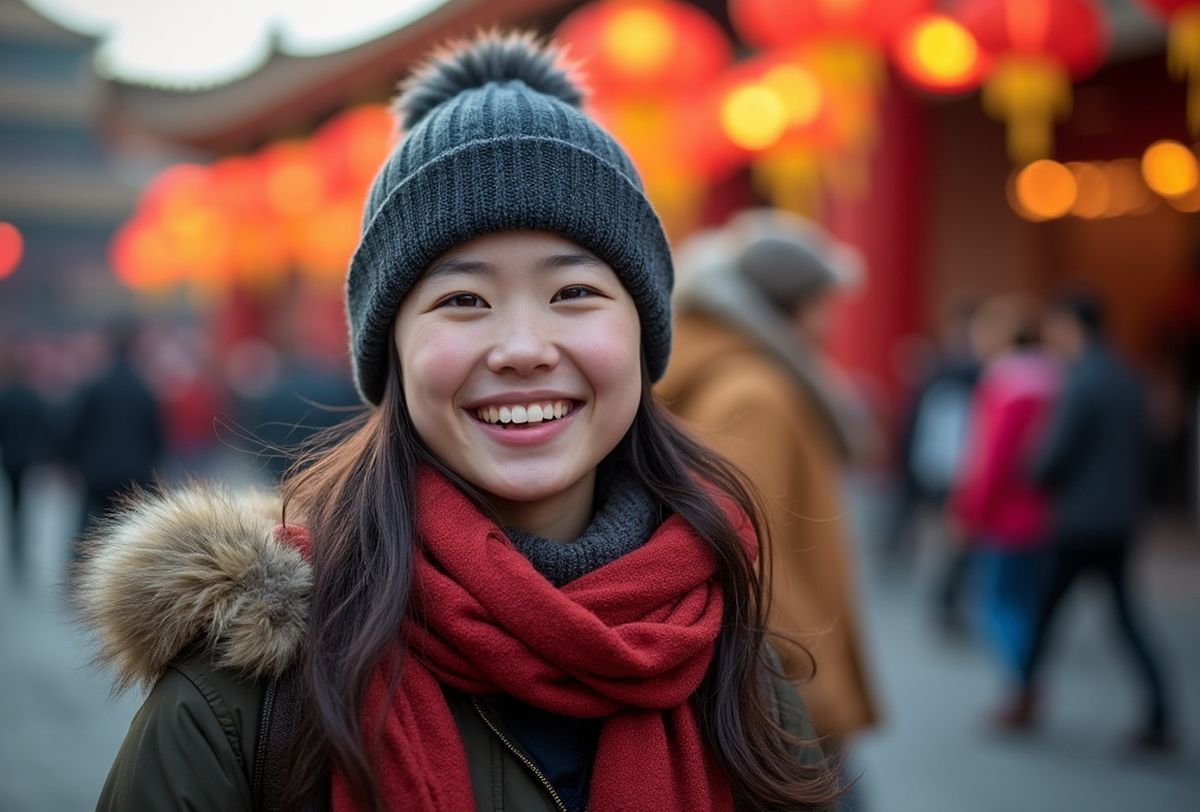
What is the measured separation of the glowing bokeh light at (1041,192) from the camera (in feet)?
37.3

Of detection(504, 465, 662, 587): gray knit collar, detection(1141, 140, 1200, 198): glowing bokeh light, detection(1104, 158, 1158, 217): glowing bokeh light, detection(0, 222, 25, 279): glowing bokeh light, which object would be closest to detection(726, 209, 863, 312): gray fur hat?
detection(504, 465, 662, 587): gray knit collar

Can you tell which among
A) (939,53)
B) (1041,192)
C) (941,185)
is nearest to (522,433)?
(939,53)

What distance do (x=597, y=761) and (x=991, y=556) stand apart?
4.49 m

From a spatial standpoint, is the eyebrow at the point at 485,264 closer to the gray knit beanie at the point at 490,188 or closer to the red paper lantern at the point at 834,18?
the gray knit beanie at the point at 490,188

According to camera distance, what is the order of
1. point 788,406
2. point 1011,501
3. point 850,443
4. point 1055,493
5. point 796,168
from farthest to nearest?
point 796,168 < point 1011,501 < point 1055,493 < point 850,443 < point 788,406

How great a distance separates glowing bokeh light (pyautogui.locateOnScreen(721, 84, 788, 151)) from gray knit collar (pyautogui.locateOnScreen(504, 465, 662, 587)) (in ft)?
17.3

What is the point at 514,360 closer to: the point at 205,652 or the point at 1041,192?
the point at 205,652

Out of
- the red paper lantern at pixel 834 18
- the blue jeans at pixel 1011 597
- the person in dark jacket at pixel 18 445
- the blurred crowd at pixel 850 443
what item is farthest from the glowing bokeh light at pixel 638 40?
the person in dark jacket at pixel 18 445

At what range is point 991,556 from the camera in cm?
553

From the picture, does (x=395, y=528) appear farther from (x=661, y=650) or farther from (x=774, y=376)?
(x=774, y=376)

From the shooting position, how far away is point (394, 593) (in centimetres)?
142

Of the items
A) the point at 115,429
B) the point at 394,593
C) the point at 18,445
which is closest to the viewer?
the point at 394,593

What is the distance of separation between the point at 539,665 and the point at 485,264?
51cm

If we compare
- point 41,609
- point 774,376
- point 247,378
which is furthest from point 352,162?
point 247,378
